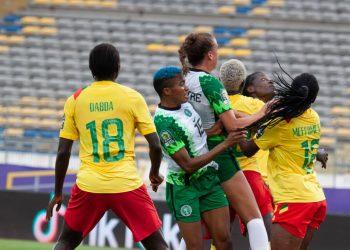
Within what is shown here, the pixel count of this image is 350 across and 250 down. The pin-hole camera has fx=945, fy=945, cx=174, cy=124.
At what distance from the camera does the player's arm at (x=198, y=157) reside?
7730mm

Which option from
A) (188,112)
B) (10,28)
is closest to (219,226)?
(188,112)

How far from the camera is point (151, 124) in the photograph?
24.2ft

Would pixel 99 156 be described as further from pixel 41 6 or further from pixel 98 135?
pixel 41 6

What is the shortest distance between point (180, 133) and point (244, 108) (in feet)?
4.55

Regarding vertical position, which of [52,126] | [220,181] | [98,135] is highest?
[98,135]

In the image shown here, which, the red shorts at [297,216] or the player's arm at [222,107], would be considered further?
the red shorts at [297,216]

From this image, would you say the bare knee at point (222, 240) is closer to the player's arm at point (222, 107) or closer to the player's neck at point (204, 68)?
the player's arm at point (222, 107)

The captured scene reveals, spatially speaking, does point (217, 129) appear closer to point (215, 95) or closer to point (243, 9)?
point (215, 95)

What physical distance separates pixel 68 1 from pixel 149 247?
18.3 metres

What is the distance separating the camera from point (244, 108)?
9.18 meters

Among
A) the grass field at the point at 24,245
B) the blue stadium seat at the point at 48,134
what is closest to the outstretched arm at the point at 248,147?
the grass field at the point at 24,245

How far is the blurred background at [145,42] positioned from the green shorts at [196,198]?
12.7 meters

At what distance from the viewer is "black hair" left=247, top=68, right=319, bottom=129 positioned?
7.84 metres

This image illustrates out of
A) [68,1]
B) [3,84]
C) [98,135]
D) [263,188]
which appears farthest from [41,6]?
[98,135]
